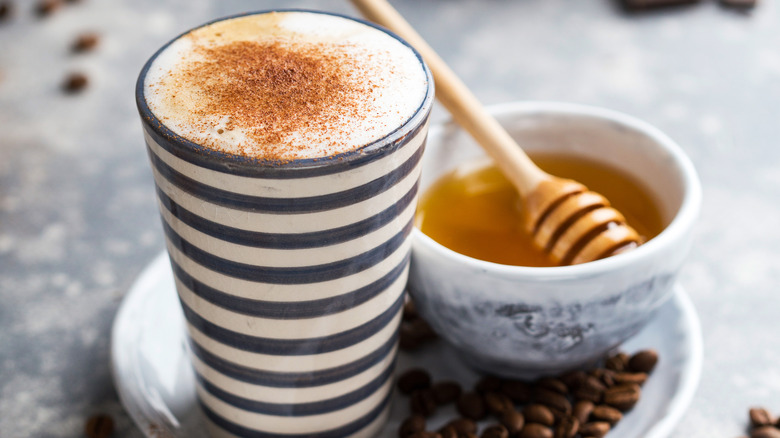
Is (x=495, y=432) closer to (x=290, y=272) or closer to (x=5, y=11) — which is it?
(x=290, y=272)

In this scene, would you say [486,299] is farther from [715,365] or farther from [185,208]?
[715,365]

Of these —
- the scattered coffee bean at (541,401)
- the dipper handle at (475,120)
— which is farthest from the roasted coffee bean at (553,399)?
the dipper handle at (475,120)

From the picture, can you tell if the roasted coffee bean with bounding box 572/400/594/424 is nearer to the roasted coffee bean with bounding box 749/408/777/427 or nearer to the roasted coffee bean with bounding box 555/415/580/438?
the roasted coffee bean with bounding box 555/415/580/438

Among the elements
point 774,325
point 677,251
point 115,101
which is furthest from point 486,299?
point 115,101

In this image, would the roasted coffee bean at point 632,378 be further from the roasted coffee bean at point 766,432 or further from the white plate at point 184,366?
the roasted coffee bean at point 766,432

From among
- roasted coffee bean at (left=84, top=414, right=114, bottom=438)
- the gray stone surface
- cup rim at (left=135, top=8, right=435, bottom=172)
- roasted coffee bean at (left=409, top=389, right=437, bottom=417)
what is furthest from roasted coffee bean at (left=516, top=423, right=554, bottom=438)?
roasted coffee bean at (left=84, top=414, right=114, bottom=438)

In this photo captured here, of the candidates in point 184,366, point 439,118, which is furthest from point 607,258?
point 439,118
